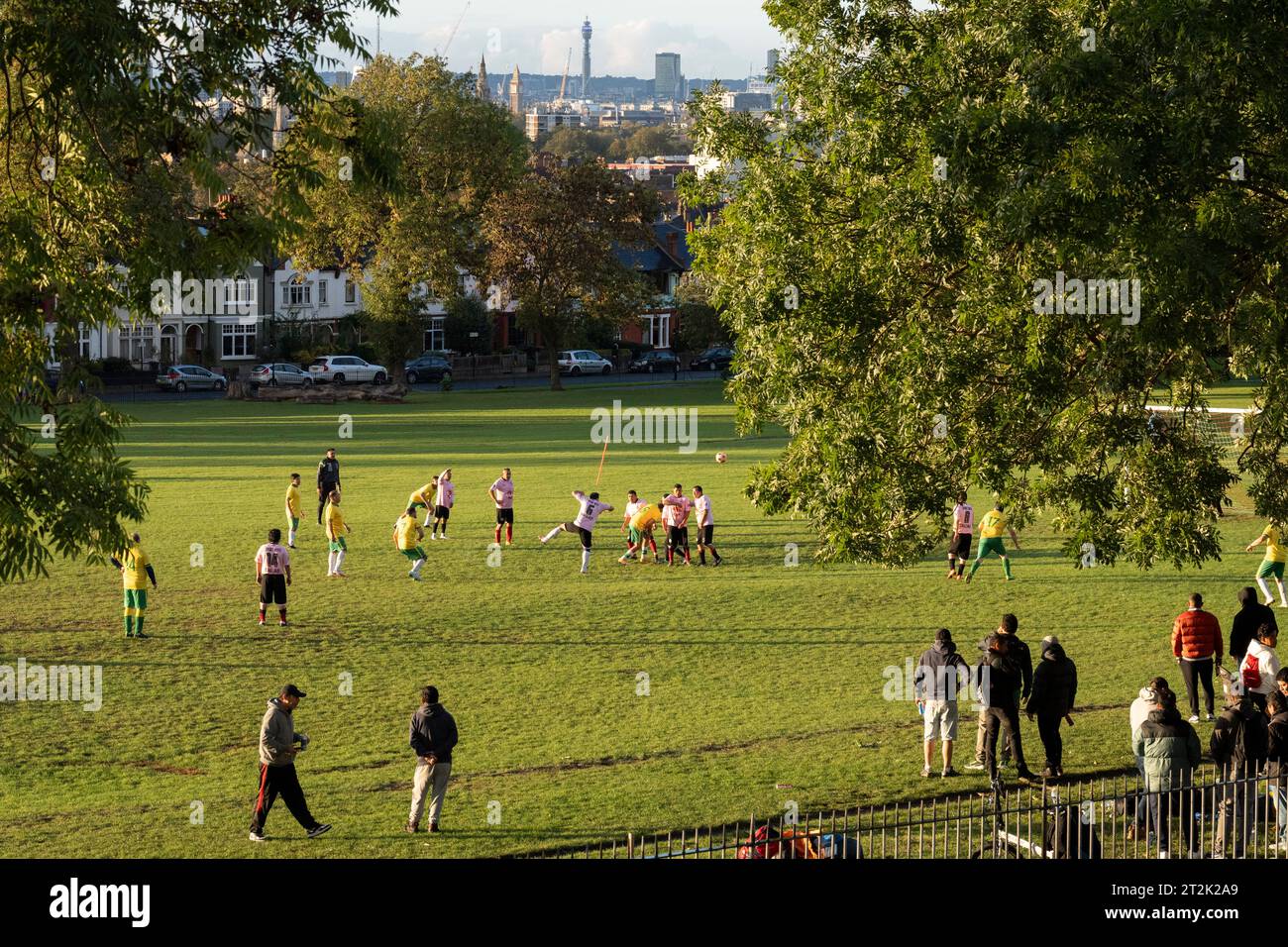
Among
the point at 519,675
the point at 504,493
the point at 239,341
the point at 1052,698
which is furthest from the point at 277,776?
the point at 239,341

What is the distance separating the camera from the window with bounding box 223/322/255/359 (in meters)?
92.6

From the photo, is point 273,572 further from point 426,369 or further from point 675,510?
point 426,369

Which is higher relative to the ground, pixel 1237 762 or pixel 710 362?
pixel 710 362

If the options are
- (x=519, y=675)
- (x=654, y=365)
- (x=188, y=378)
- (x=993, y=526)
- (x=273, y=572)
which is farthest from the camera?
(x=654, y=365)

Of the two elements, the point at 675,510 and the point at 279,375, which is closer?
the point at 675,510

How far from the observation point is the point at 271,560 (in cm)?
2433


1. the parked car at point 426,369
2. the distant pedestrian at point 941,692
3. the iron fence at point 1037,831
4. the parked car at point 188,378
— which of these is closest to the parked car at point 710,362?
the parked car at point 426,369

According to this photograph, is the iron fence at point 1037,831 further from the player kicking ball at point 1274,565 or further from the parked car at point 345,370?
the parked car at point 345,370

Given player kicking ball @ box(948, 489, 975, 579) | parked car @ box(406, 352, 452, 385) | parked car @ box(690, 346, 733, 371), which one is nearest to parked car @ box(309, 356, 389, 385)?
parked car @ box(406, 352, 452, 385)

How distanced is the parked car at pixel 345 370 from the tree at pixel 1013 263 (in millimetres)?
61715

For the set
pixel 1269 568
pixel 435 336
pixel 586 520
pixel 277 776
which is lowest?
pixel 277 776

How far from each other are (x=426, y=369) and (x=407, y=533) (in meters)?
61.3

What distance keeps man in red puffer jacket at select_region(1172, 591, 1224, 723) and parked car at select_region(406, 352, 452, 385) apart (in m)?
70.6

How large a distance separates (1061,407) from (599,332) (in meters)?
83.0
